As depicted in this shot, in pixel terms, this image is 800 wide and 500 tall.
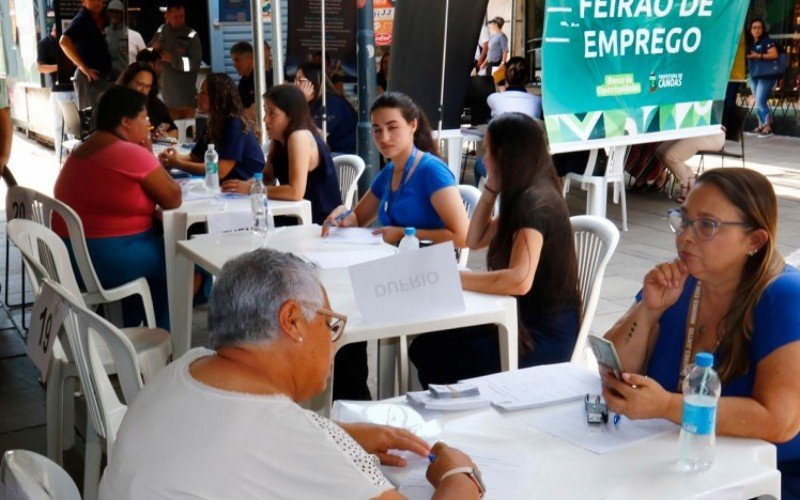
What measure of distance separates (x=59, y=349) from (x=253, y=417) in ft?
6.53

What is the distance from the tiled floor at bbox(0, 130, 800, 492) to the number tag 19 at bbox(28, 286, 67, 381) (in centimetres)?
86

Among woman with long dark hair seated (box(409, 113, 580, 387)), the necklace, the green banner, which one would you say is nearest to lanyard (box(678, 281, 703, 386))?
the necklace

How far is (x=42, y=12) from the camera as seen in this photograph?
12.6 metres

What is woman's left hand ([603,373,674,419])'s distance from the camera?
5.80ft

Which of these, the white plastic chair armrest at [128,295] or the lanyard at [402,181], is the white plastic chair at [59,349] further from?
the lanyard at [402,181]

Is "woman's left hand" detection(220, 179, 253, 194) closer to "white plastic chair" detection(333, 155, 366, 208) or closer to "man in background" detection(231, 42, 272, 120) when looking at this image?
"white plastic chair" detection(333, 155, 366, 208)

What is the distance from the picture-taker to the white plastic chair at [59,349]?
3006 millimetres

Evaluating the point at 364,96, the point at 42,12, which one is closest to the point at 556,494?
the point at 364,96

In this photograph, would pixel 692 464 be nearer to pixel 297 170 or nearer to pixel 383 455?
pixel 383 455

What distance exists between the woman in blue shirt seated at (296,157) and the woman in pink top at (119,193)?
23.6 inches

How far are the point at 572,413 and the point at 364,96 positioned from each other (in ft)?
16.2

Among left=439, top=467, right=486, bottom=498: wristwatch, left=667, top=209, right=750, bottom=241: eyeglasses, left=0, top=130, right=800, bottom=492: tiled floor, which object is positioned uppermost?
left=667, top=209, right=750, bottom=241: eyeglasses

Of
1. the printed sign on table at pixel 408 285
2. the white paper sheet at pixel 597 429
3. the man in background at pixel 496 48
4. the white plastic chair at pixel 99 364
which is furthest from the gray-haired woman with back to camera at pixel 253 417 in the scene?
the man in background at pixel 496 48

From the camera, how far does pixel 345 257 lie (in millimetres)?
3324
